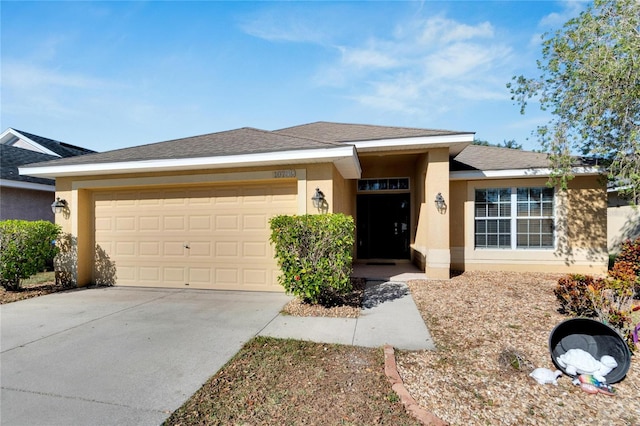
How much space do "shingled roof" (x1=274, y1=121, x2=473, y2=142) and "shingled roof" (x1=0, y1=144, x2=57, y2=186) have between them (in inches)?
375

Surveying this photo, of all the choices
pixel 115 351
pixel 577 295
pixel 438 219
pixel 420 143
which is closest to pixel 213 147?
pixel 115 351

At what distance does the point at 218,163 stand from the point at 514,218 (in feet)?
28.0

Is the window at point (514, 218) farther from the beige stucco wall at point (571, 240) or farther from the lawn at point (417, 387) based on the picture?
the lawn at point (417, 387)

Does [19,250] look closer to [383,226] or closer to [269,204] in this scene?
[269,204]

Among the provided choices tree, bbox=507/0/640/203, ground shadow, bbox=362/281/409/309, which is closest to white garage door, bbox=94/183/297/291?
ground shadow, bbox=362/281/409/309

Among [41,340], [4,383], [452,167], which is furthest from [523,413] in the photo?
[452,167]

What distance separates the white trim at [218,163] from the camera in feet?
19.7

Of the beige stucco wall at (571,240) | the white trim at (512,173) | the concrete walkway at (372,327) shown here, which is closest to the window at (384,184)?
the white trim at (512,173)

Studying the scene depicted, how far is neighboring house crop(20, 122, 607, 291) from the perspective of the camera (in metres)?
6.65

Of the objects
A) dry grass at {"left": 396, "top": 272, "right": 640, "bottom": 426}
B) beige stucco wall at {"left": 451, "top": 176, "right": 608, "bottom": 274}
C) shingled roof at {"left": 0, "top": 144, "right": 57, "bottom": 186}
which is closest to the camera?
dry grass at {"left": 396, "top": 272, "right": 640, "bottom": 426}

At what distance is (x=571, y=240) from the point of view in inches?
331

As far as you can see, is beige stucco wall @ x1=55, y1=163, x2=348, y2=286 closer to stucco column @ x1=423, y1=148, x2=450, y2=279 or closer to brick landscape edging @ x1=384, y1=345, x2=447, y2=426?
stucco column @ x1=423, y1=148, x2=450, y2=279

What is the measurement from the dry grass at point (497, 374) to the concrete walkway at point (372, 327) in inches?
9.2

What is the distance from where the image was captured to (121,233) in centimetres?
762
